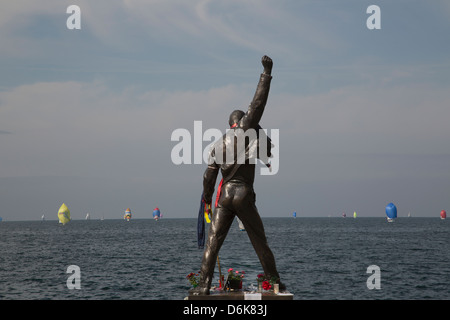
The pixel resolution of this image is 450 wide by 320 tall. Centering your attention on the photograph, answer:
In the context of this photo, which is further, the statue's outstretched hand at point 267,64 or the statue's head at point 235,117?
the statue's head at point 235,117

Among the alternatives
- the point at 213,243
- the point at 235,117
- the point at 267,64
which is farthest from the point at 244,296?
the point at 267,64

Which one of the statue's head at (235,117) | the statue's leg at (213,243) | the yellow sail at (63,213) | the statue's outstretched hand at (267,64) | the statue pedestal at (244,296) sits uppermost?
the statue's outstretched hand at (267,64)

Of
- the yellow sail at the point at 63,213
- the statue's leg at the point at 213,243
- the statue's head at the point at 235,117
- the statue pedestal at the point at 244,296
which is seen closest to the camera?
the statue pedestal at the point at 244,296

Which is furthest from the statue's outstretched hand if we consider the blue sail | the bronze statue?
the blue sail

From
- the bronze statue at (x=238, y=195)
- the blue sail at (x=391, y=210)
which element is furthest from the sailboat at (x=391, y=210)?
the bronze statue at (x=238, y=195)

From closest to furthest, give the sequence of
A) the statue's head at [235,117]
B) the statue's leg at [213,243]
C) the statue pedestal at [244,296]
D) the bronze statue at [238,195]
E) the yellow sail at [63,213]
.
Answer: the statue pedestal at [244,296]
the statue's leg at [213,243]
the bronze statue at [238,195]
the statue's head at [235,117]
the yellow sail at [63,213]

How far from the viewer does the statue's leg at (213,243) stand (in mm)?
11094

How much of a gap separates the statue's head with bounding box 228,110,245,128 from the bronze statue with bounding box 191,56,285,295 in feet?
0.25

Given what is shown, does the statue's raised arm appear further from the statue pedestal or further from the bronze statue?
the statue pedestal

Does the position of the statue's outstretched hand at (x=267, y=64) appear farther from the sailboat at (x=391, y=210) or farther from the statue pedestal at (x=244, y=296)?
the sailboat at (x=391, y=210)

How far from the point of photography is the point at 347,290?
32250 millimetres

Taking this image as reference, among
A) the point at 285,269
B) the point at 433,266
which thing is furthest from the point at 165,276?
the point at 433,266

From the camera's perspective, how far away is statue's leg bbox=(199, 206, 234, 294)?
11.1 m

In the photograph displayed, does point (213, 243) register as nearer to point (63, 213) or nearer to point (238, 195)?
point (238, 195)
